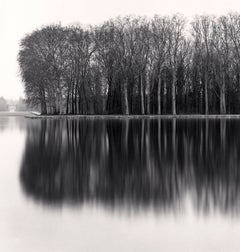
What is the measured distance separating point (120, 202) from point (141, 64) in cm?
5920

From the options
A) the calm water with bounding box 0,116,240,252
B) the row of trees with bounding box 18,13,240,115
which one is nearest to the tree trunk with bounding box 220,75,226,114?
the row of trees with bounding box 18,13,240,115

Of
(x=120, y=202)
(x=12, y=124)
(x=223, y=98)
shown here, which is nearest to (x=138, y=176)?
(x=120, y=202)

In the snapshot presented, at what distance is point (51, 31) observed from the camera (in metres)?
68.1

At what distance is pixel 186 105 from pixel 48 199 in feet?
202

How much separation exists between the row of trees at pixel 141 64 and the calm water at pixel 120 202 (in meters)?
51.3

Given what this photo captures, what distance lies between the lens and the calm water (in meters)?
7.00

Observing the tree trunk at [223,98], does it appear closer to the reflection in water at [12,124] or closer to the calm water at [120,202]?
the reflection in water at [12,124]

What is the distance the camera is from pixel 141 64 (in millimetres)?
67625

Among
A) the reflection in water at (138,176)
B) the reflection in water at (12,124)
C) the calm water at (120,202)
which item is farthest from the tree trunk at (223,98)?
the calm water at (120,202)

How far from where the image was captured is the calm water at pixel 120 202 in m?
7.00

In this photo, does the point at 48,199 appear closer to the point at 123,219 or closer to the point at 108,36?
the point at 123,219

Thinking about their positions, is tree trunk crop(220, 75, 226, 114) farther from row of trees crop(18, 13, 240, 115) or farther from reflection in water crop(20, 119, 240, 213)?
reflection in water crop(20, 119, 240, 213)

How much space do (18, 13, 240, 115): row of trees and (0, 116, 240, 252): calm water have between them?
2021 inches

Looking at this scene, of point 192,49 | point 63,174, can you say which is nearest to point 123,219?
point 63,174
